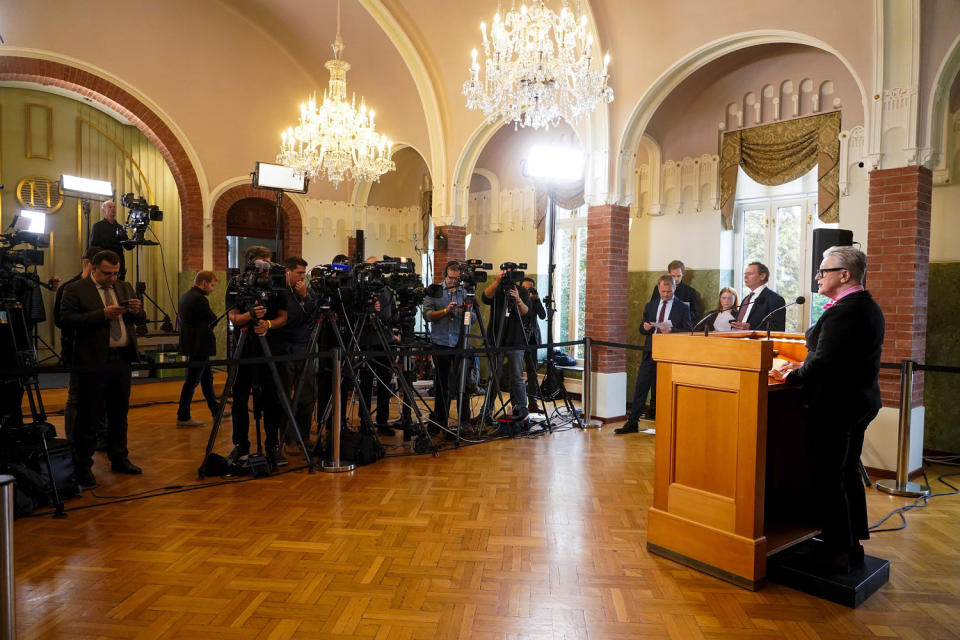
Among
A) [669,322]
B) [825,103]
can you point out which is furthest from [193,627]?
[825,103]

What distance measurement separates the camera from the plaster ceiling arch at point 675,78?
5.13 metres

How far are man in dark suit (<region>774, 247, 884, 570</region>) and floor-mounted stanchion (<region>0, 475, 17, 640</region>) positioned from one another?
2.95 meters

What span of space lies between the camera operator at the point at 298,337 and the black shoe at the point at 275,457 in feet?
0.36

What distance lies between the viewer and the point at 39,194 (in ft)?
31.0

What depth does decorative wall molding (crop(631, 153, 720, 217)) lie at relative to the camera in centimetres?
704

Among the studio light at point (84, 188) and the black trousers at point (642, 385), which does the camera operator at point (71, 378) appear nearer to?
the studio light at point (84, 188)

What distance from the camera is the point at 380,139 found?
25.1 feet

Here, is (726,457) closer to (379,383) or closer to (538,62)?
(538,62)

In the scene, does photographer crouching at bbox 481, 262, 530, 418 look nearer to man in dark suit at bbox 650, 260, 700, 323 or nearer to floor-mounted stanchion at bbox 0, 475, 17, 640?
man in dark suit at bbox 650, 260, 700, 323

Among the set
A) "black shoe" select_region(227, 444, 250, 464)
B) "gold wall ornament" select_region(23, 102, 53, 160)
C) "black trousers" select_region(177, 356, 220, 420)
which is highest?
"gold wall ornament" select_region(23, 102, 53, 160)

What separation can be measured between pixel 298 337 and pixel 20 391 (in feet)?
6.03

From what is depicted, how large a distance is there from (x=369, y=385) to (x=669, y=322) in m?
2.86

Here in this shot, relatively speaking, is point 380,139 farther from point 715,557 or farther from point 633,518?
Result: point 715,557

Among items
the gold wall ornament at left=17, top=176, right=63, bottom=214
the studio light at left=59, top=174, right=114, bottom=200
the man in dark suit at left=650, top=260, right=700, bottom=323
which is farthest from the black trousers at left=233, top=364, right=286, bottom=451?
the gold wall ornament at left=17, top=176, right=63, bottom=214
